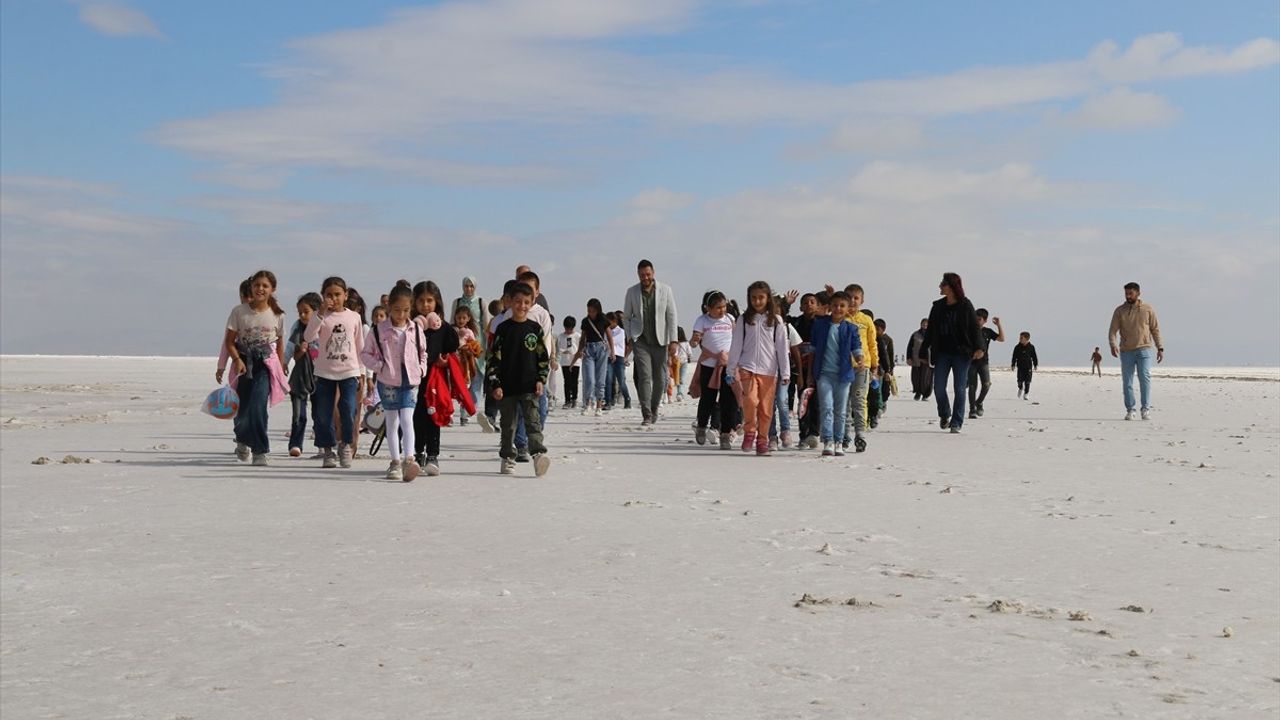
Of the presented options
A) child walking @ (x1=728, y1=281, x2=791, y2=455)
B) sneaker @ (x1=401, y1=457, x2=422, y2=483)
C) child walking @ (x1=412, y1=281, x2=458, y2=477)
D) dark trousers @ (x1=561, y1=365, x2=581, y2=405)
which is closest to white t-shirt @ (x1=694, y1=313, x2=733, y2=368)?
child walking @ (x1=728, y1=281, x2=791, y2=455)

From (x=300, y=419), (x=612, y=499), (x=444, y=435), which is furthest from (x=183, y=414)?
(x=612, y=499)

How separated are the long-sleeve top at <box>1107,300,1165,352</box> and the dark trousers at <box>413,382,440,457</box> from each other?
13418 millimetres

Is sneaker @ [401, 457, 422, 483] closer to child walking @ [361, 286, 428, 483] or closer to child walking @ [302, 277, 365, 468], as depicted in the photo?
child walking @ [361, 286, 428, 483]

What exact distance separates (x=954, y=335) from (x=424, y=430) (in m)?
8.85

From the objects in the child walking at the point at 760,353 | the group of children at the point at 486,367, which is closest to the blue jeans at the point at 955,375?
the group of children at the point at 486,367

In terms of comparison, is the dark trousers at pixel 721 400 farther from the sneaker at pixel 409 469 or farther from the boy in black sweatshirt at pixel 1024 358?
the boy in black sweatshirt at pixel 1024 358

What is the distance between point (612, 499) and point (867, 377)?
5.76 metres

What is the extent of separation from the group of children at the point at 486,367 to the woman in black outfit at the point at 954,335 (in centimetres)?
76

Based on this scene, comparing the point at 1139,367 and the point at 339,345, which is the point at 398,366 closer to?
the point at 339,345

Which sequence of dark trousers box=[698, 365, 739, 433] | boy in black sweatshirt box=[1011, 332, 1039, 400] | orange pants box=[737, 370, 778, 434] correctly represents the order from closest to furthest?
orange pants box=[737, 370, 778, 434], dark trousers box=[698, 365, 739, 433], boy in black sweatshirt box=[1011, 332, 1039, 400]

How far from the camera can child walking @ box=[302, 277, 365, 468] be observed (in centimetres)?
1289

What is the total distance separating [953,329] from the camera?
18656 millimetres

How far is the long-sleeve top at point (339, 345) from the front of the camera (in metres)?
12.9

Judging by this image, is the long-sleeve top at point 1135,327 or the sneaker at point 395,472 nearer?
the sneaker at point 395,472
